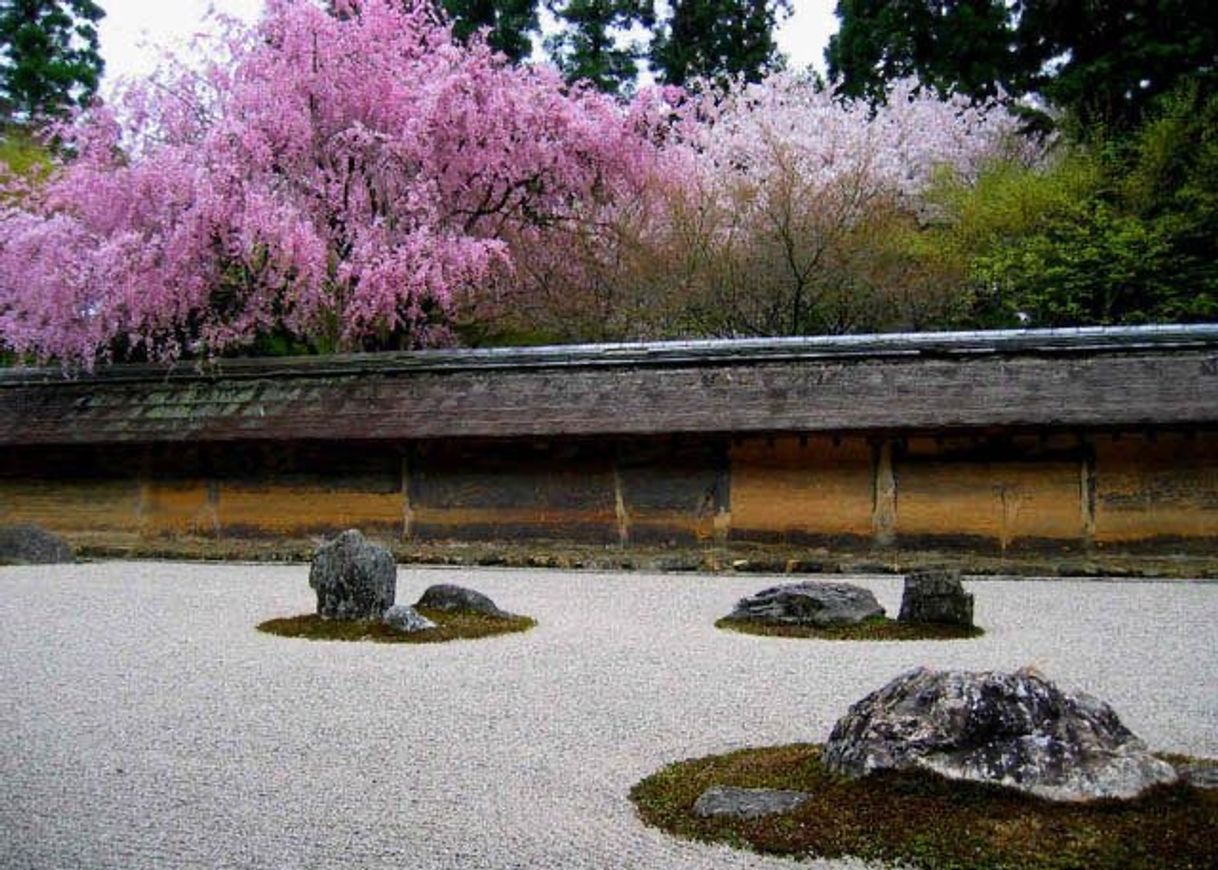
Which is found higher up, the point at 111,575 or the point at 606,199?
the point at 606,199

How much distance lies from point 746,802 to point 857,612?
16.8 feet

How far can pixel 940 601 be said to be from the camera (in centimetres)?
894

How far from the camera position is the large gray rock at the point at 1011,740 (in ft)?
13.3

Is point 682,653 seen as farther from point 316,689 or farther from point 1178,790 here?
point 1178,790

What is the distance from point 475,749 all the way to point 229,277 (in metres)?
14.4

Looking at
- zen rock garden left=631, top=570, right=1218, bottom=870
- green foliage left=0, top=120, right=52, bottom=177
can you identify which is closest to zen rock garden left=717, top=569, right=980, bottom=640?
zen rock garden left=631, top=570, right=1218, bottom=870

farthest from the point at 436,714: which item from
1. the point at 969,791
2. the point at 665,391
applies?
the point at 665,391

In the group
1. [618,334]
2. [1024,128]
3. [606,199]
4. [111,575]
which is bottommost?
[111,575]

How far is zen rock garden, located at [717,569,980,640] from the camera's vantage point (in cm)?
876

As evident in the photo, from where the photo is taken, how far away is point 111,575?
1312 cm

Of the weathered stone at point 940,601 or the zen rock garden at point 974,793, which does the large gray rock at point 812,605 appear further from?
the zen rock garden at point 974,793

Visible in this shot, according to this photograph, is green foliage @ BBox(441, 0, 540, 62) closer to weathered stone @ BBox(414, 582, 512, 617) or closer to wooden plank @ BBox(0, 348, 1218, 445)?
wooden plank @ BBox(0, 348, 1218, 445)

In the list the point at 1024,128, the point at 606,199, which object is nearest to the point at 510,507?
the point at 606,199

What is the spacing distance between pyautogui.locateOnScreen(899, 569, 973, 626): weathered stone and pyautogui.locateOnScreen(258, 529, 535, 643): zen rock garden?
118 inches
